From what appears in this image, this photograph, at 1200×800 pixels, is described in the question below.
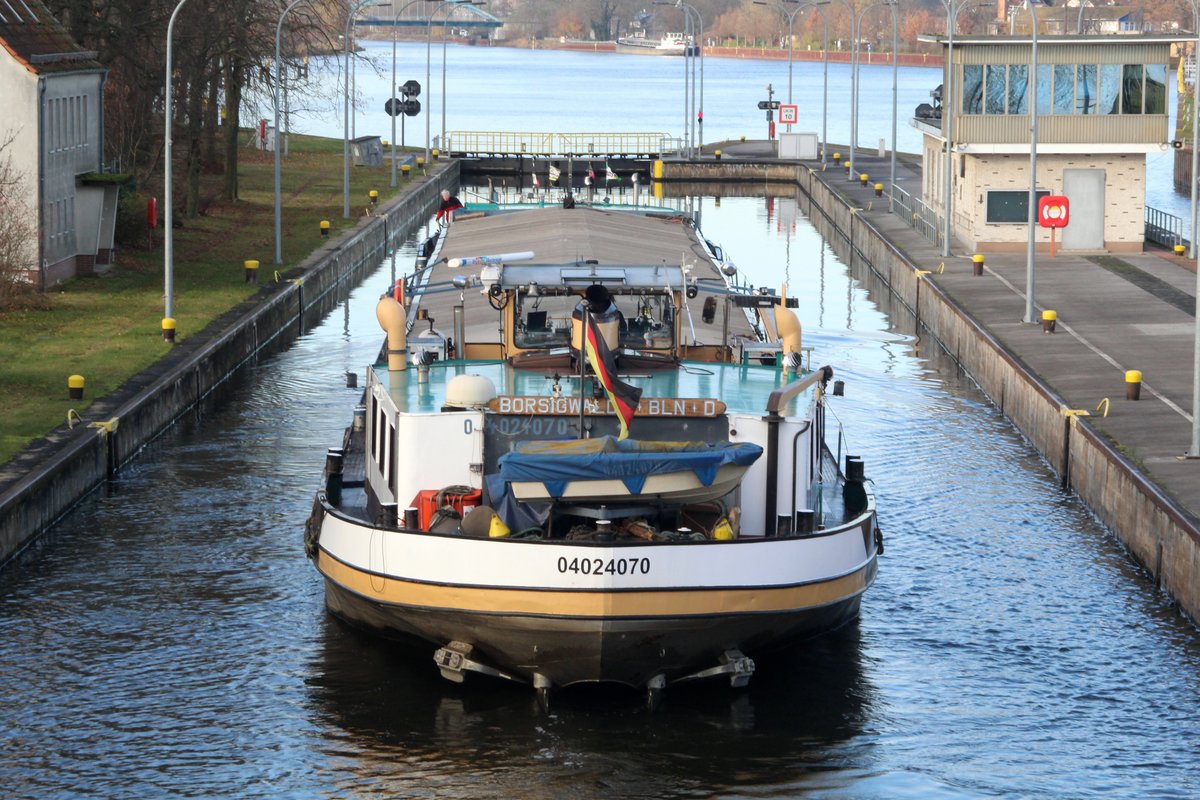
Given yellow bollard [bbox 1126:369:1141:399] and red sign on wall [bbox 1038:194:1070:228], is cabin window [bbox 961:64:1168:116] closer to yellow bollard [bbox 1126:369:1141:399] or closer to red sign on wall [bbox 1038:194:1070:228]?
red sign on wall [bbox 1038:194:1070:228]

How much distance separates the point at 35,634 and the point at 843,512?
11.2 metres

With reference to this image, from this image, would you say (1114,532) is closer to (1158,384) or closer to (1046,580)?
(1046,580)

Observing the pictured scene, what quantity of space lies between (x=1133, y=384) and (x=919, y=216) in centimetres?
3246

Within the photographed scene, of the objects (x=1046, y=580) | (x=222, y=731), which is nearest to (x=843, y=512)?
(x=1046, y=580)

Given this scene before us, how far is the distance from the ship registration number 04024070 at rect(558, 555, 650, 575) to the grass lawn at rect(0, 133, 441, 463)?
12.9 metres

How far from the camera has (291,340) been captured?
51625 mm

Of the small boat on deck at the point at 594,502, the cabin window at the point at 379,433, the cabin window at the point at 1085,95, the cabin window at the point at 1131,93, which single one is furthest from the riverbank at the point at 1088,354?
the cabin window at the point at 379,433

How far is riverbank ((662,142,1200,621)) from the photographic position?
29.8 m

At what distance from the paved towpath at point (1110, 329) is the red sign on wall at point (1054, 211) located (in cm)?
148

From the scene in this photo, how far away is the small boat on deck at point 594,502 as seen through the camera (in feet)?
73.5

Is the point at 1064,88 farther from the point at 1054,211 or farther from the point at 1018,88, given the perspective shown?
the point at 1054,211

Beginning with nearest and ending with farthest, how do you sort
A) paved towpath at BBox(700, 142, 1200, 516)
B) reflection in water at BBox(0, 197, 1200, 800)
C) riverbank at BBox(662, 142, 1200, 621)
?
reflection in water at BBox(0, 197, 1200, 800) → riverbank at BBox(662, 142, 1200, 621) → paved towpath at BBox(700, 142, 1200, 516)

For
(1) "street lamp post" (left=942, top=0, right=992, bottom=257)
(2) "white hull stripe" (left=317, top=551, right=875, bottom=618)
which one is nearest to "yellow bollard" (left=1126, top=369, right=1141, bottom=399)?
(2) "white hull stripe" (left=317, top=551, right=875, bottom=618)

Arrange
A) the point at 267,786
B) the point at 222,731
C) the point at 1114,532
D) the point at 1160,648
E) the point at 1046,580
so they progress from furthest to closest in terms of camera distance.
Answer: the point at 1114,532 < the point at 1046,580 < the point at 1160,648 < the point at 222,731 < the point at 267,786
